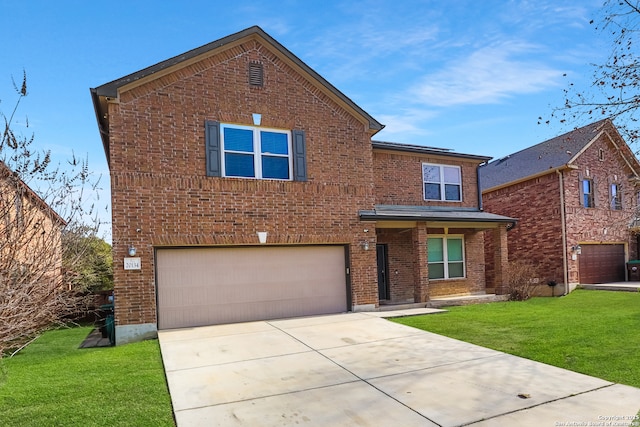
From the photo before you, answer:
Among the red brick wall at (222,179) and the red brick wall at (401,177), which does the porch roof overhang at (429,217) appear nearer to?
the red brick wall at (401,177)

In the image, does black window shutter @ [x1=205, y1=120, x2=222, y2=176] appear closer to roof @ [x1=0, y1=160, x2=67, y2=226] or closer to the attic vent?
the attic vent

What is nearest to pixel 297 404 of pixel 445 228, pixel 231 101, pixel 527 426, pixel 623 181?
pixel 527 426

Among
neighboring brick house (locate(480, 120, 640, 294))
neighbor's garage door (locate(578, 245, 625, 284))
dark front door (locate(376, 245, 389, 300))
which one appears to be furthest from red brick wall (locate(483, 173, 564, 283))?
dark front door (locate(376, 245, 389, 300))

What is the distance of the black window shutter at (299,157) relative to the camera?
11648 millimetres

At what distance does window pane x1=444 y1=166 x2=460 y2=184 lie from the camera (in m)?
15.8

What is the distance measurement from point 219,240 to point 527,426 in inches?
320

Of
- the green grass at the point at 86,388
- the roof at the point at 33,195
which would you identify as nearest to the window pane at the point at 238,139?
the roof at the point at 33,195

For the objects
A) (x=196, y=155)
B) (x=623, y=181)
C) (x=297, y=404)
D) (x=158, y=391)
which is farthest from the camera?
(x=623, y=181)

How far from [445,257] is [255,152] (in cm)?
900

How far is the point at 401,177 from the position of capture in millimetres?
14703

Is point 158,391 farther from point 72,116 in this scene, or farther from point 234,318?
point 72,116

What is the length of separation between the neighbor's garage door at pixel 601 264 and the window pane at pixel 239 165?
16566 mm

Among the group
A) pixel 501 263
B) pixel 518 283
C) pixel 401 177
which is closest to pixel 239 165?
pixel 401 177

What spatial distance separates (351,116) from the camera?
12680mm
